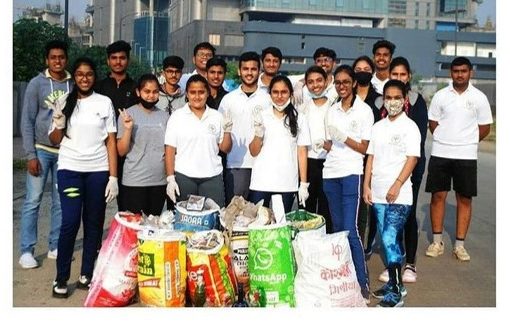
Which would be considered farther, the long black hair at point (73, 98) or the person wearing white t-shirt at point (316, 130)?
the person wearing white t-shirt at point (316, 130)

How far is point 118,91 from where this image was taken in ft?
16.3

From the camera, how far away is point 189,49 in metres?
67.8

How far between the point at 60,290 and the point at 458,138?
3.42 m

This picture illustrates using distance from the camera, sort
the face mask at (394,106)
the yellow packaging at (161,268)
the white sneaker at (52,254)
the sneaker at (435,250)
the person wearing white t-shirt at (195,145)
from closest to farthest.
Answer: the yellow packaging at (161,268) → the face mask at (394,106) → the person wearing white t-shirt at (195,145) → the white sneaker at (52,254) → the sneaker at (435,250)

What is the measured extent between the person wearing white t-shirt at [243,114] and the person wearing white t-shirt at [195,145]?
0.39 m

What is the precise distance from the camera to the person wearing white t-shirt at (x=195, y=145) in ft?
14.7

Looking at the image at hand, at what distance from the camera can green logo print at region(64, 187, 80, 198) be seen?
14.2 feet

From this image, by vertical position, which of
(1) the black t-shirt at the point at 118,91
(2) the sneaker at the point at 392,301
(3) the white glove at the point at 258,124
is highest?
(1) the black t-shirt at the point at 118,91

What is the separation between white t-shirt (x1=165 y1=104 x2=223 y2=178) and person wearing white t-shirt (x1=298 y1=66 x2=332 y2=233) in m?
0.66

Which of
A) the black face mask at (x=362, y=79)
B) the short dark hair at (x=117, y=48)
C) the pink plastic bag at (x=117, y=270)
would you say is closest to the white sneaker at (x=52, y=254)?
the pink plastic bag at (x=117, y=270)

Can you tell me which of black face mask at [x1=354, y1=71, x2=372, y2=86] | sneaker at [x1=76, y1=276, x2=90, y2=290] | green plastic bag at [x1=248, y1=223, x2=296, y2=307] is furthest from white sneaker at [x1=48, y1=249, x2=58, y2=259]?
black face mask at [x1=354, y1=71, x2=372, y2=86]

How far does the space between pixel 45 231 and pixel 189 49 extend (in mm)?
62803

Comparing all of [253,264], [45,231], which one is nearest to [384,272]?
[253,264]

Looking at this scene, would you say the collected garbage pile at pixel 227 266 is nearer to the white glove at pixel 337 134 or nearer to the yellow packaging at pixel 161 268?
the yellow packaging at pixel 161 268
